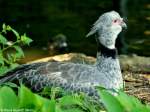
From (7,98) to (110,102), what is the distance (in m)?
0.58

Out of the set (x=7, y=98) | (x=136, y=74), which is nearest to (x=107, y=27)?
(x=136, y=74)

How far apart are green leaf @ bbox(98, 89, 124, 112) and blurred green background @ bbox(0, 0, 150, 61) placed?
10.5m

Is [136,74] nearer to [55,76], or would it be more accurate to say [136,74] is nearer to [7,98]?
[55,76]

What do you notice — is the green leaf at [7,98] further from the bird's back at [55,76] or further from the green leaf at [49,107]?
the bird's back at [55,76]

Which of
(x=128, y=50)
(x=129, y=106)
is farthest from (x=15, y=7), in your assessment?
(x=129, y=106)

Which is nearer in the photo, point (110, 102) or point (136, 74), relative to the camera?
point (110, 102)

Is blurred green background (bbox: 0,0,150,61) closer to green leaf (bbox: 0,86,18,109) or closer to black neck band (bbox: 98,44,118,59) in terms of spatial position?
black neck band (bbox: 98,44,118,59)

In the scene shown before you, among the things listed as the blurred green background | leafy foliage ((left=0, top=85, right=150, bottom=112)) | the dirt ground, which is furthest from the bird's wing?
the blurred green background

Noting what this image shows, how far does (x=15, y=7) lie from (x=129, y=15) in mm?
4383

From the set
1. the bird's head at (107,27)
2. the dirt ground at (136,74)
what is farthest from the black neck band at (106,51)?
the dirt ground at (136,74)

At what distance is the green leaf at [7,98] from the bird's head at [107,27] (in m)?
3.39

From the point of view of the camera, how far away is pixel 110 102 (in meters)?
3.50

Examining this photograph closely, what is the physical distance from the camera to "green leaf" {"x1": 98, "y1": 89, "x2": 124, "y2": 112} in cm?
348

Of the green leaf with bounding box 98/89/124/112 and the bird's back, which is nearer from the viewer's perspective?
the green leaf with bounding box 98/89/124/112
